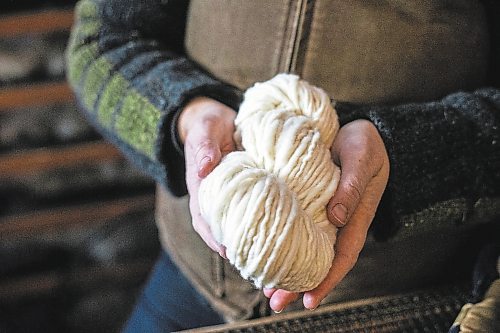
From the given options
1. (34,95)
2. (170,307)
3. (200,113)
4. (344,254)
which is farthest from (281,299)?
(34,95)

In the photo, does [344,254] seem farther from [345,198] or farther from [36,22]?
[36,22]

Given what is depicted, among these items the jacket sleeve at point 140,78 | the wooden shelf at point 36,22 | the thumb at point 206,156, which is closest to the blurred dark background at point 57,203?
the wooden shelf at point 36,22

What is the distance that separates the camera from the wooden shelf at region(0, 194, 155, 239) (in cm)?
116

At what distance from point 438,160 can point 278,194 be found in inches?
6.6

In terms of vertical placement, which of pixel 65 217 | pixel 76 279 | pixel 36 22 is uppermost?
pixel 36 22

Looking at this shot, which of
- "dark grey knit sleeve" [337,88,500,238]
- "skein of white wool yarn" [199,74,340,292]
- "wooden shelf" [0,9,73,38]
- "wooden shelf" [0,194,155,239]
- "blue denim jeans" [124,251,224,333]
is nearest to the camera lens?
"skein of white wool yarn" [199,74,340,292]

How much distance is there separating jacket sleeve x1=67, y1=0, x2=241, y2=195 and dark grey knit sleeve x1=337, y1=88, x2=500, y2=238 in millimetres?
149

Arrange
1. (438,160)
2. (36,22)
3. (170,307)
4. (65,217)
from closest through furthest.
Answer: (438,160) → (170,307) → (36,22) → (65,217)

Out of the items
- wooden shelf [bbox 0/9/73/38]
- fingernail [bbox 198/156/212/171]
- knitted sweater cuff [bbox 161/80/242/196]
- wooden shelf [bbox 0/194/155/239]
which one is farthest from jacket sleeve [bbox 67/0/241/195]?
wooden shelf [bbox 0/194/155/239]

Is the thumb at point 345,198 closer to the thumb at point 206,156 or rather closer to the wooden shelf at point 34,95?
the thumb at point 206,156

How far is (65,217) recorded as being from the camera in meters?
1.17

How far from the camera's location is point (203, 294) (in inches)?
26.0

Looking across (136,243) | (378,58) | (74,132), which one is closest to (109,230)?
(136,243)

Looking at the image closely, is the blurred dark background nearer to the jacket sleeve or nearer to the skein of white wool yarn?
the jacket sleeve
